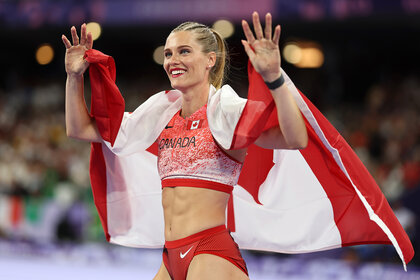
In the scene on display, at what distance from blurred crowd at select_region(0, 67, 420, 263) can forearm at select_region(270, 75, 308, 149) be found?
443 centimetres

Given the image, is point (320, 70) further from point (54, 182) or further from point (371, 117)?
point (54, 182)

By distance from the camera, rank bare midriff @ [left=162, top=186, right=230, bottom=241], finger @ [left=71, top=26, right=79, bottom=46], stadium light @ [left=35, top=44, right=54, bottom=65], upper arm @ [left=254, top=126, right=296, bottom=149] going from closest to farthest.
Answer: upper arm @ [left=254, top=126, right=296, bottom=149], bare midriff @ [left=162, top=186, right=230, bottom=241], finger @ [left=71, top=26, right=79, bottom=46], stadium light @ [left=35, top=44, right=54, bottom=65]

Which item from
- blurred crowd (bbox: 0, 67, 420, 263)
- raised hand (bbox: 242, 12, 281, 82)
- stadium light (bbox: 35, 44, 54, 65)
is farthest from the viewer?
stadium light (bbox: 35, 44, 54, 65)

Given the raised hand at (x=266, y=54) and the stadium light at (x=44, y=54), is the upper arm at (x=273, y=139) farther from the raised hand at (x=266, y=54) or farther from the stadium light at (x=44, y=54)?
the stadium light at (x=44, y=54)

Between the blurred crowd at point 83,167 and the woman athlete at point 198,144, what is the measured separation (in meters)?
4.25

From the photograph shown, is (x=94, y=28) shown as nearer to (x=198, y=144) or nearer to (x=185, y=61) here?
(x=185, y=61)

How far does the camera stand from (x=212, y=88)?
2.83 meters

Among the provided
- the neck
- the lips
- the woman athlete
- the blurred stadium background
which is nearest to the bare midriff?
the woman athlete

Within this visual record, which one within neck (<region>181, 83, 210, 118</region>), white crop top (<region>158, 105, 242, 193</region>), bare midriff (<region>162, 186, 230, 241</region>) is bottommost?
bare midriff (<region>162, 186, 230, 241</region>)

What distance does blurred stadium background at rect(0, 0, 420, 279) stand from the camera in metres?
7.07

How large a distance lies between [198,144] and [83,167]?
6940 millimetres

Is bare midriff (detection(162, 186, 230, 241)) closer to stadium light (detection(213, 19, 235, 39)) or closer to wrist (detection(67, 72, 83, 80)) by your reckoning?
wrist (detection(67, 72, 83, 80))

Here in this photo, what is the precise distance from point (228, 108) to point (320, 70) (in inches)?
398

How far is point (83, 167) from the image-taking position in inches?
367
